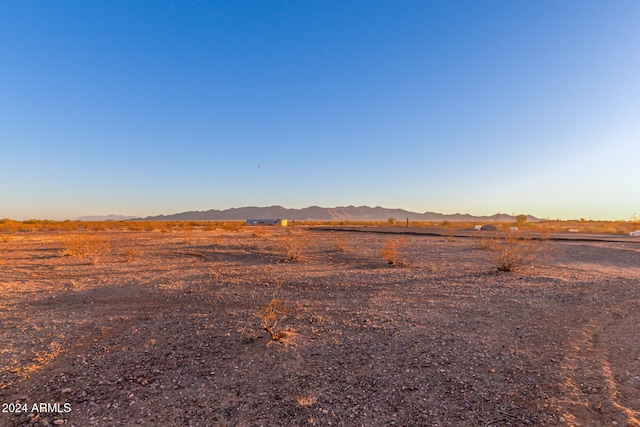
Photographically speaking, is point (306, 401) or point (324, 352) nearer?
point (306, 401)

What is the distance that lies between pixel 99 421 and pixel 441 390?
411 centimetres

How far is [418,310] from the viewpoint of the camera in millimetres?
7809

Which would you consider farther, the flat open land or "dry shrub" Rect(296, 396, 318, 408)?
"dry shrub" Rect(296, 396, 318, 408)

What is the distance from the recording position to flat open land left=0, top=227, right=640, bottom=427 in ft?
12.8

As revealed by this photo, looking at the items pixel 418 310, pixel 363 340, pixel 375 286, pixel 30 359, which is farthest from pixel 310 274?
pixel 30 359

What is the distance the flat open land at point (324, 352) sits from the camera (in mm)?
3891

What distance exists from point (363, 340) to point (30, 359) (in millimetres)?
Answer: 5510

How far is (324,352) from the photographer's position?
5469 mm

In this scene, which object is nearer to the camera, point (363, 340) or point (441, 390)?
point (441, 390)

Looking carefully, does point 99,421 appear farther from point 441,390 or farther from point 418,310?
point 418,310

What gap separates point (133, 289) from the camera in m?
10.2

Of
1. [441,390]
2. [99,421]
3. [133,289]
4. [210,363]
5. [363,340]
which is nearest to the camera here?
[99,421]

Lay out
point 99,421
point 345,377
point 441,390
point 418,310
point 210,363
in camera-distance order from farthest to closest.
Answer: point 418,310, point 210,363, point 345,377, point 441,390, point 99,421

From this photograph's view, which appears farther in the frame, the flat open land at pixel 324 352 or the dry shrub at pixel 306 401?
the dry shrub at pixel 306 401
